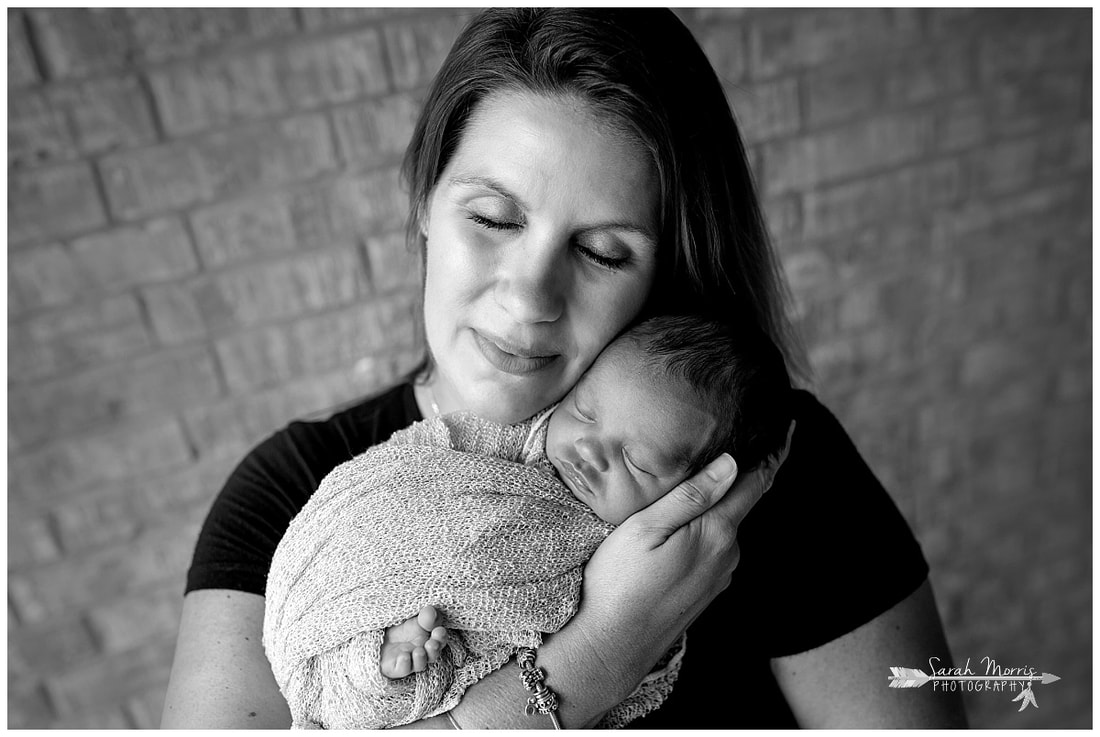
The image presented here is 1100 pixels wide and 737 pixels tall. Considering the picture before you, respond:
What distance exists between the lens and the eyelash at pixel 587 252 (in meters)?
0.83

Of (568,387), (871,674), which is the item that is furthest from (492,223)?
(871,674)

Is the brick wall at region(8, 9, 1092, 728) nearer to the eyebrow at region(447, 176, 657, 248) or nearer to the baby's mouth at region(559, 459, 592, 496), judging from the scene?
the eyebrow at region(447, 176, 657, 248)

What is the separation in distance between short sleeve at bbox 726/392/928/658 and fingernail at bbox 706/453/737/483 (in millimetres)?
166

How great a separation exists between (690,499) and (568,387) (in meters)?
0.18

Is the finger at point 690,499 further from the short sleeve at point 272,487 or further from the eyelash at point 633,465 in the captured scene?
the short sleeve at point 272,487

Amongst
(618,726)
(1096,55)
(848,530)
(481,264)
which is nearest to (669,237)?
(481,264)

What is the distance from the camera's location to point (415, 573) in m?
0.73

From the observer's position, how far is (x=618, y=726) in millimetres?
868

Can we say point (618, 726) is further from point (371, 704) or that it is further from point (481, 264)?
point (481, 264)

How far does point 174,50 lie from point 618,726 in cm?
106

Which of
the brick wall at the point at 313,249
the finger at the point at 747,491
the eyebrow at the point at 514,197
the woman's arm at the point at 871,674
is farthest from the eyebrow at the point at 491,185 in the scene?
the woman's arm at the point at 871,674

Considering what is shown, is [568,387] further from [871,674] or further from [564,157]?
[871,674]

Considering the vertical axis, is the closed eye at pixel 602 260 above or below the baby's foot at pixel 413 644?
above

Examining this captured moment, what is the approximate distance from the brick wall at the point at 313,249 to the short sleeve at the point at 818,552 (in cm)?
38
